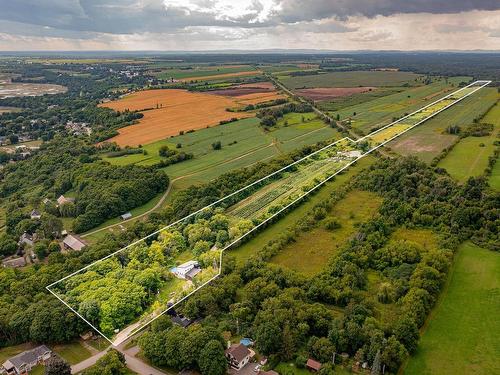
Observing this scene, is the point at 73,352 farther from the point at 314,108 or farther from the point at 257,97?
the point at 257,97

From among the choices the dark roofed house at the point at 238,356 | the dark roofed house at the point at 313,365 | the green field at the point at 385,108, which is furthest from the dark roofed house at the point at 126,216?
the green field at the point at 385,108

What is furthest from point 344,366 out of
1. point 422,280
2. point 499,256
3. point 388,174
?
point 388,174

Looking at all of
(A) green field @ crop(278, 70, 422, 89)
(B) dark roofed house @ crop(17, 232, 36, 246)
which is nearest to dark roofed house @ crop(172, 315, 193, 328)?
(B) dark roofed house @ crop(17, 232, 36, 246)

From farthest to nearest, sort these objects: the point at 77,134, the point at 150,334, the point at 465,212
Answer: the point at 77,134, the point at 465,212, the point at 150,334

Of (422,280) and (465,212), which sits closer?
(422,280)

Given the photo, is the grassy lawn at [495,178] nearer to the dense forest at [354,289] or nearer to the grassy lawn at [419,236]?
the dense forest at [354,289]

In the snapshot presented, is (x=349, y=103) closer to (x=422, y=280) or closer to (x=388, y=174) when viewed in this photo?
(x=388, y=174)
